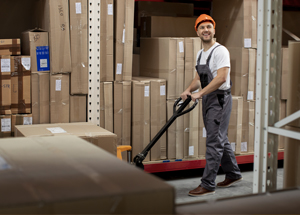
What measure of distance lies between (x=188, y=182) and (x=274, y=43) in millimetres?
2931

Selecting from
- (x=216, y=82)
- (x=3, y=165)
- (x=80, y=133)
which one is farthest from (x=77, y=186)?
(x=216, y=82)

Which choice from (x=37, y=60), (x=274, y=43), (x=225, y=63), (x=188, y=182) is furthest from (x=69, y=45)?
(x=274, y=43)

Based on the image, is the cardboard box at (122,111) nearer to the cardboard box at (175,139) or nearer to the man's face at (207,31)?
the cardboard box at (175,139)

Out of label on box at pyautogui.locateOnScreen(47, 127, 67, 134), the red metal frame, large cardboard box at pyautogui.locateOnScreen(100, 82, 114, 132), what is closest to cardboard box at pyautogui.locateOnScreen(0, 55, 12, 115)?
label on box at pyautogui.locateOnScreen(47, 127, 67, 134)

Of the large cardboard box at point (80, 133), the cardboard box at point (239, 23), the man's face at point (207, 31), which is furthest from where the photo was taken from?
the cardboard box at point (239, 23)

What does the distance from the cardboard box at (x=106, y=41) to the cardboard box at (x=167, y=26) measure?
757mm

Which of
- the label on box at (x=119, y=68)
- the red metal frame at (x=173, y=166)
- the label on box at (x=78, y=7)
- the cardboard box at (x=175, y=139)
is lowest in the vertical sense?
the red metal frame at (x=173, y=166)

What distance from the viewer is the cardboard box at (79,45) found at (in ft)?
13.5

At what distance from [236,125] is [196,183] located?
824 millimetres

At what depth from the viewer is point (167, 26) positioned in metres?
4.98

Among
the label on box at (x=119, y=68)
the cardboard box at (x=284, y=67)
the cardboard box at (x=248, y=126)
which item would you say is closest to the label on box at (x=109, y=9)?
the label on box at (x=119, y=68)

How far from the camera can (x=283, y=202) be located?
130cm

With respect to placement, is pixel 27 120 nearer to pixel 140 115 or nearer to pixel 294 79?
pixel 140 115

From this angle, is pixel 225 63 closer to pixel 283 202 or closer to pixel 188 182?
pixel 188 182
